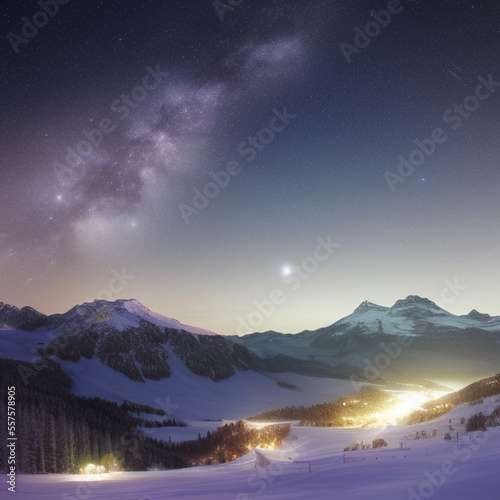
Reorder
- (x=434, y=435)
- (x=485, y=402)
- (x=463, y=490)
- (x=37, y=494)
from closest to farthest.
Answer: (x=463, y=490) < (x=37, y=494) < (x=434, y=435) < (x=485, y=402)

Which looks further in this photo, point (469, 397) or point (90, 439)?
point (90, 439)

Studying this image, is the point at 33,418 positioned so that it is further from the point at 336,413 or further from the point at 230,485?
the point at 336,413

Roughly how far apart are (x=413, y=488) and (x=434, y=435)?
42.7m

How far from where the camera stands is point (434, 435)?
178 ft

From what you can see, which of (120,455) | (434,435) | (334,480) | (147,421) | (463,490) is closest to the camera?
(463,490)

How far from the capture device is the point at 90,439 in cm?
12281

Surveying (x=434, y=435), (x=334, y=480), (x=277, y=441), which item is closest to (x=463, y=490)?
(x=334, y=480)

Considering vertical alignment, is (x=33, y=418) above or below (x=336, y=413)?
above

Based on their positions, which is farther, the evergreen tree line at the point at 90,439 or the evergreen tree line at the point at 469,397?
the evergreen tree line at the point at 90,439

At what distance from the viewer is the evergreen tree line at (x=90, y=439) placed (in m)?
98.3

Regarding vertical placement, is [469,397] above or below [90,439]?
above

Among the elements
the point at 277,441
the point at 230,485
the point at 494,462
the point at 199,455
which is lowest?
the point at 199,455

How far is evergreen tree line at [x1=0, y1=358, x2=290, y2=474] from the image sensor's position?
3871 inches

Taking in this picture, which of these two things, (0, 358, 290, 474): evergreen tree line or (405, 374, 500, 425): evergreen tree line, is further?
(0, 358, 290, 474): evergreen tree line
